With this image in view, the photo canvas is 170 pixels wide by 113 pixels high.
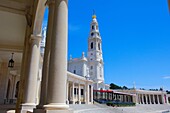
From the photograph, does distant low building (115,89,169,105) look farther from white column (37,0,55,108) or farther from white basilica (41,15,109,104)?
white column (37,0,55,108)

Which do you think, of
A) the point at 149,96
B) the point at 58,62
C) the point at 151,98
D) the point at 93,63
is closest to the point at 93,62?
the point at 93,63

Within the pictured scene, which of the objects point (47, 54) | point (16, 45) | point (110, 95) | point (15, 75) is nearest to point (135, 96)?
point (110, 95)

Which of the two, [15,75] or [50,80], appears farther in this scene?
[15,75]

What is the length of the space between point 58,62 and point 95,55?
8345 centimetres

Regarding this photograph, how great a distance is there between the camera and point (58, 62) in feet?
15.5

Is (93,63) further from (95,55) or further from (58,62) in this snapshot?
(58,62)

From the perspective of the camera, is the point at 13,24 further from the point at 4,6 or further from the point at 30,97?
the point at 30,97

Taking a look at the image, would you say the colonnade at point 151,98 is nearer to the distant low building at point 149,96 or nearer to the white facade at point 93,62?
the distant low building at point 149,96

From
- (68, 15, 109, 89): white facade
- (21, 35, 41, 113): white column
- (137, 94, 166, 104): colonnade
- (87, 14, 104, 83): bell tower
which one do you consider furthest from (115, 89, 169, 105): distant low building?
(21, 35, 41, 113): white column

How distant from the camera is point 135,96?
305 feet

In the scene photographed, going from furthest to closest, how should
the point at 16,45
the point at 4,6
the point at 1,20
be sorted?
1. the point at 16,45
2. the point at 1,20
3. the point at 4,6

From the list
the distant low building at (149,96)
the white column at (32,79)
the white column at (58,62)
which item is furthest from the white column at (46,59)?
the distant low building at (149,96)

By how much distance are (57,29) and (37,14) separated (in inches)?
199

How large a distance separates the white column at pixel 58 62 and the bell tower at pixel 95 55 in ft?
262
